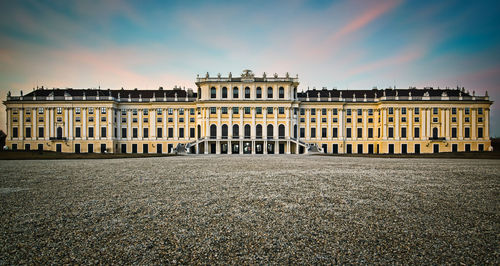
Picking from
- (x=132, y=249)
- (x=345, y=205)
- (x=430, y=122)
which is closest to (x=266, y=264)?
(x=132, y=249)

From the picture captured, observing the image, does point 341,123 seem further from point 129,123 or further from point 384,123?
point 129,123

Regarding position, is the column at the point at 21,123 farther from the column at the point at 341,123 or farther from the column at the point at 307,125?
the column at the point at 341,123

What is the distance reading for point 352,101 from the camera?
54688mm

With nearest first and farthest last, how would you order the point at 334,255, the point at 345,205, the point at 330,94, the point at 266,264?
1. the point at 266,264
2. the point at 334,255
3. the point at 345,205
4. the point at 330,94

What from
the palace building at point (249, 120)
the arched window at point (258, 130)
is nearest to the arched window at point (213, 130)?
the palace building at point (249, 120)

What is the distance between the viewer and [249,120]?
1999 inches

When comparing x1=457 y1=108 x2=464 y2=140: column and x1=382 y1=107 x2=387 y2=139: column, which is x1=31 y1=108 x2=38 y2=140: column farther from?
x1=457 y1=108 x2=464 y2=140: column

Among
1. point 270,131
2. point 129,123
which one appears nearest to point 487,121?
point 270,131

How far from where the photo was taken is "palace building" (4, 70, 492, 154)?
1997 inches

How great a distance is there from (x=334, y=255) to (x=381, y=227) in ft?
6.08

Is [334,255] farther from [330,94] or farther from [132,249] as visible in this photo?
[330,94]

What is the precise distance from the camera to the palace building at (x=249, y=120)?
50.7m

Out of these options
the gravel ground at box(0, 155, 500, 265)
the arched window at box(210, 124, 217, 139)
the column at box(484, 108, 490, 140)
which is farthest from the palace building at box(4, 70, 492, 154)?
the gravel ground at box(0, 155, 500, 265)

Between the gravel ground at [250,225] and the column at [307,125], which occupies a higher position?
the column at [307,125]
